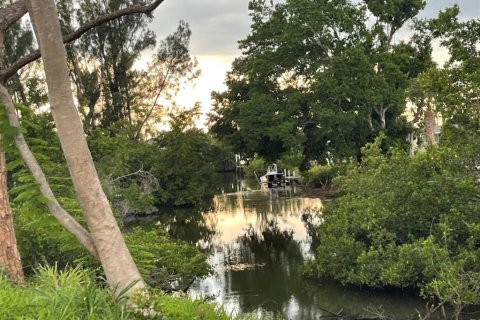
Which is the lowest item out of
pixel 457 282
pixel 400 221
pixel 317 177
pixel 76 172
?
pixel 457 282

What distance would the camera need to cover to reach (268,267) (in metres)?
16.5

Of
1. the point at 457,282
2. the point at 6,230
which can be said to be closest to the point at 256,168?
the point at 457,282

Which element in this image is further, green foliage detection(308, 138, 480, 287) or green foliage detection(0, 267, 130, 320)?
green foliage detection(308, 138, 480, 287)

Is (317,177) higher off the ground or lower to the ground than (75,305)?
higher

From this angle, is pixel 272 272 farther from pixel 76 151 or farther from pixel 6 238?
pixel 76 151

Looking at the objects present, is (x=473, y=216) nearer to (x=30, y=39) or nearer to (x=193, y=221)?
(x=193, y=221)

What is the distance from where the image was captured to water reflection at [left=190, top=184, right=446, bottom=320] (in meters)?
12.5

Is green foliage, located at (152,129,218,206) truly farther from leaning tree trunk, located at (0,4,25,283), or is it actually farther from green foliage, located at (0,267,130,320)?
green foliage, located at (0,267,130,320)

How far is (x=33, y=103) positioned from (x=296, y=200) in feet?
53.4

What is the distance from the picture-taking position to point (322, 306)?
41.4ft

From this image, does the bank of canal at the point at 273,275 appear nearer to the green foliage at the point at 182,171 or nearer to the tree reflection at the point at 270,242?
the tree reflection at the point at 270,242

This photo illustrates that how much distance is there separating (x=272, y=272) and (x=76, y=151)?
1213 centimetres

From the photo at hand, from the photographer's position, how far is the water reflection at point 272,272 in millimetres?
12500

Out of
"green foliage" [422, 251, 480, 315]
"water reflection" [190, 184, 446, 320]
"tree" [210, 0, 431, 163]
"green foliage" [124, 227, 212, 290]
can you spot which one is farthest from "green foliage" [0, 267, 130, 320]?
"tree" [210, 0, 431, 163]
